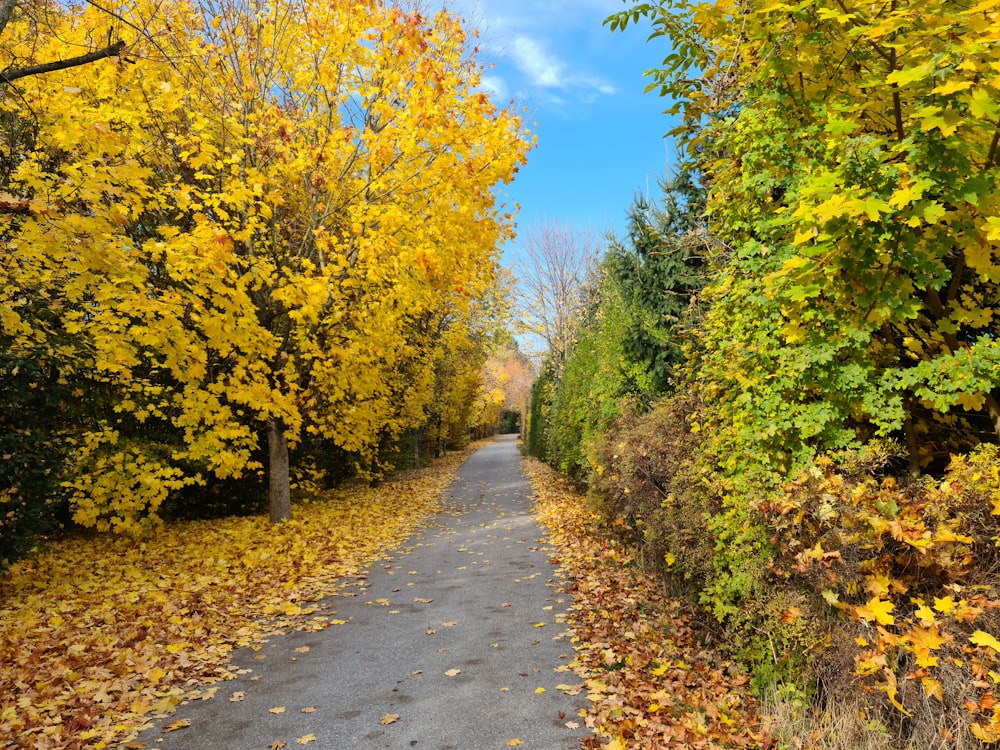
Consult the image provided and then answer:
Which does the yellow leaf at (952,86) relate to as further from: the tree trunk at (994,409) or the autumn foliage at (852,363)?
the tree trunk at (994,409)

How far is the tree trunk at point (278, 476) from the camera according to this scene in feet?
35.2

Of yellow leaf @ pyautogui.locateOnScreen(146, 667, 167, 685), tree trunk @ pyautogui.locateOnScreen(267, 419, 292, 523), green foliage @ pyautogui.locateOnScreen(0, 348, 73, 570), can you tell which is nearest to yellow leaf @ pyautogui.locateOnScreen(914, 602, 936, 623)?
yellow leaf @ pyautogui.locateOnScreen(146, 667, 167, 685)

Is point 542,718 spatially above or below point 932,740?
below

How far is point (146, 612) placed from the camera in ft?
19.6

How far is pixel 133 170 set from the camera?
549 centimetres

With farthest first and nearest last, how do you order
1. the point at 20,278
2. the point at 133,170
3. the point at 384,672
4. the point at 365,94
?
the point at 365,94
the point at 20,278
the point at 133,170
the point at 384,672

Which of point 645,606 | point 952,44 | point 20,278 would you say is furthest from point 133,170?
point 645,606

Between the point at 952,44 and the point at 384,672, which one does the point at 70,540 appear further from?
the point at 952,44

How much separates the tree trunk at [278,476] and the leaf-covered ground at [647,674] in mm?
5866

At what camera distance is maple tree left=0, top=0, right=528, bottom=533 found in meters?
7.56

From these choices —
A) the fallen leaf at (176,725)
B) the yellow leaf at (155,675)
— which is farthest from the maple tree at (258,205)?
the fallen leaf at (176,725)

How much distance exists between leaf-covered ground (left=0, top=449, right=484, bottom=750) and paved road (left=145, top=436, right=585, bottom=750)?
367mm

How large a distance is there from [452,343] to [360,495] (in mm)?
7071

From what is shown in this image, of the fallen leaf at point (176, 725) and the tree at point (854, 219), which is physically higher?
the tree at point (854, 219)
